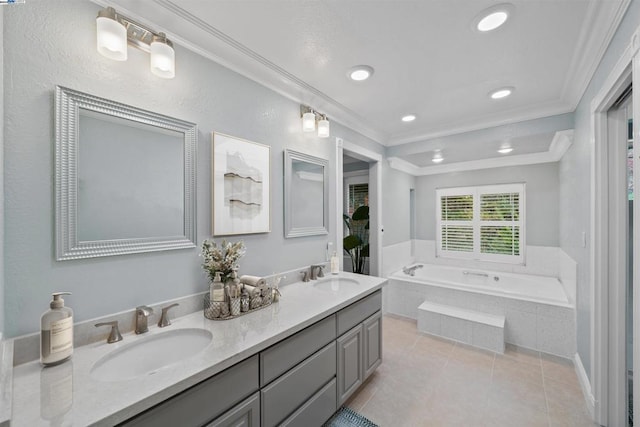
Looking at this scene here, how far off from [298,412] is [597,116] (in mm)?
2717

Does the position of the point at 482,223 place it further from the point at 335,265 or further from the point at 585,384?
the point at 335,265

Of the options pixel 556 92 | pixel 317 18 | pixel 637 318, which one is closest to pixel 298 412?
pixel 637 318

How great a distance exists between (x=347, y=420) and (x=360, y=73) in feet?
8.43

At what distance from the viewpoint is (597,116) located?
179 centimetres

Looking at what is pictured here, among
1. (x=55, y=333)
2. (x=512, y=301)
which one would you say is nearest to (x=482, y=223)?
(x=512, y=301)

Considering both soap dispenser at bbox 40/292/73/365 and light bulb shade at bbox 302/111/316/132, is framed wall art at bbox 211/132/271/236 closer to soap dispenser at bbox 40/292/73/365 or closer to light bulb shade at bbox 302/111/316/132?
light bulb shade at bbox 302/111/316/132

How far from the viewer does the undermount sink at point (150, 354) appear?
1076mm

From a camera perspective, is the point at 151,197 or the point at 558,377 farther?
the point at 558,377

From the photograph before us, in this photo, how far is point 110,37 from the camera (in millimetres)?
1146

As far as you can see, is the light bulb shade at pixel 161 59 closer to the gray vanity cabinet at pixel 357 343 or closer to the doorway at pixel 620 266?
the gray vanity cabinet at pixel 357 343

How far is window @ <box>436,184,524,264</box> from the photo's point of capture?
402 cm

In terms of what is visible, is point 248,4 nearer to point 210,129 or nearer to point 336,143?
point 210,129

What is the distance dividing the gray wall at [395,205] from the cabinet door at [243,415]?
9.08ft

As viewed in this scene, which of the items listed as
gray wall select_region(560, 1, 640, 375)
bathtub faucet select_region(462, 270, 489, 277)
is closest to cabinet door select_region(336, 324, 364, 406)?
gray wall select_region(560, 1, 640, 375)
